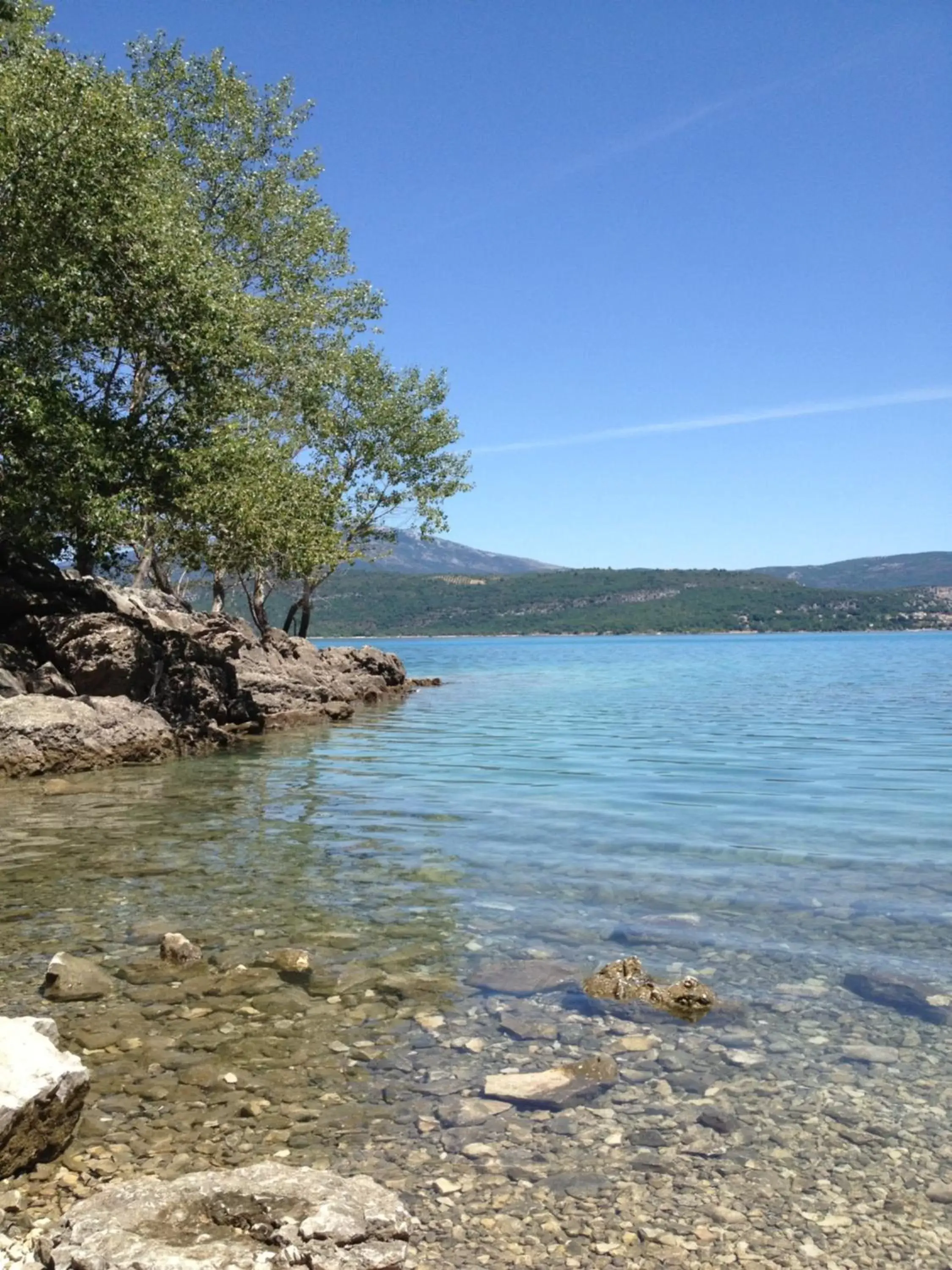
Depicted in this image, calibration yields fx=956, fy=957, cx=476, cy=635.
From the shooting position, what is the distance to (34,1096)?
474 centimetres

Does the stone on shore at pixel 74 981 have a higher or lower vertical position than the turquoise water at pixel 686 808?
higher

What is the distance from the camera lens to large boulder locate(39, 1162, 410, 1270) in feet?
12.8

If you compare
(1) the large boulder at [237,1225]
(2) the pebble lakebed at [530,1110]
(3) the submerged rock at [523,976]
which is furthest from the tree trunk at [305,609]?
(1) the large boulder at [237,1225]

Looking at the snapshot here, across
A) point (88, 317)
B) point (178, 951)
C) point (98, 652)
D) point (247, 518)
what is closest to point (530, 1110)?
point (178, 951)

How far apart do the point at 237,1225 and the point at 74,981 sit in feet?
12.5

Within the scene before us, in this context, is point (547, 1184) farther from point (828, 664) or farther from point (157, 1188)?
point (828, 664)

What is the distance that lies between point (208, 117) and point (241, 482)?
58.0ft

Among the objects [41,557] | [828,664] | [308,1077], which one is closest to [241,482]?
[41,557]

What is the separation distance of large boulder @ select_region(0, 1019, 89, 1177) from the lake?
164mm

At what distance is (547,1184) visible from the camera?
15.9 ft

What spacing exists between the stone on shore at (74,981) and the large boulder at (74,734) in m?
12.8

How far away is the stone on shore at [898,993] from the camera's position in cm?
698

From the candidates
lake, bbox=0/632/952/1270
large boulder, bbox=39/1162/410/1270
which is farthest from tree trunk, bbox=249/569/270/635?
large boulder, bbox=39/1162/410/1270

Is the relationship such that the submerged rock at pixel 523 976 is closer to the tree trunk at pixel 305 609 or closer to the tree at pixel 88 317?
the tree at pixel 88 317
